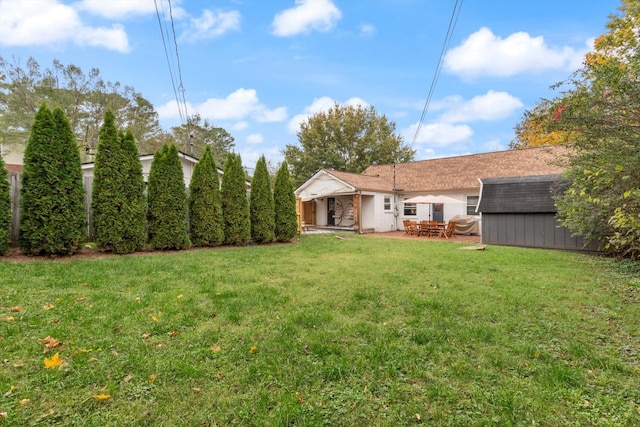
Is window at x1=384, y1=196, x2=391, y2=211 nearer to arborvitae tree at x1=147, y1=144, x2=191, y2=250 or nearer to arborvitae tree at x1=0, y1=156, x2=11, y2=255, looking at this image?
arborvitae tree at x1=147, y1=144, x2=191, y2=250

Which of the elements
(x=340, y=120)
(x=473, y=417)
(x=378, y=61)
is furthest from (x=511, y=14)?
Result: (x=340, y=120)

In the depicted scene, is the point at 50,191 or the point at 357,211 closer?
the point at 50,191

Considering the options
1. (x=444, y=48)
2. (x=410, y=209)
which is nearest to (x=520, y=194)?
(x=444, y=48)

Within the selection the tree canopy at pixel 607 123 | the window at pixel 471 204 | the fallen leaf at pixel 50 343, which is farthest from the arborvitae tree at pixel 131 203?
the window at pixel 471 204

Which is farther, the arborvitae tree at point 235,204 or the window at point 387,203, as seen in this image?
the window at point 387,203

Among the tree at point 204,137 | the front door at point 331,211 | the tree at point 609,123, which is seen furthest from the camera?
the tree at point 204,137

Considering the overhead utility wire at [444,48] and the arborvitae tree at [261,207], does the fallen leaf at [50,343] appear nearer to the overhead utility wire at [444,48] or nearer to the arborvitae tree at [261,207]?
the arborvitae tree at [261,207]

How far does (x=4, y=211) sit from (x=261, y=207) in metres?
5.94

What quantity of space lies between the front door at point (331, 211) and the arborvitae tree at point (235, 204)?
465 inches

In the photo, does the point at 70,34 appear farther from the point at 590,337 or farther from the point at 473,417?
the point at 590,337

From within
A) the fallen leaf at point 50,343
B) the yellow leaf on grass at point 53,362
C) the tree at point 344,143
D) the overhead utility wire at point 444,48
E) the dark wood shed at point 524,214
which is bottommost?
the yellow leaf on grass at point 53,362

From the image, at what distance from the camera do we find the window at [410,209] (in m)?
18.9

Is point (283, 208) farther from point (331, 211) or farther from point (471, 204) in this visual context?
point (471, 204)

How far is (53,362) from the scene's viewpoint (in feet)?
7.46
